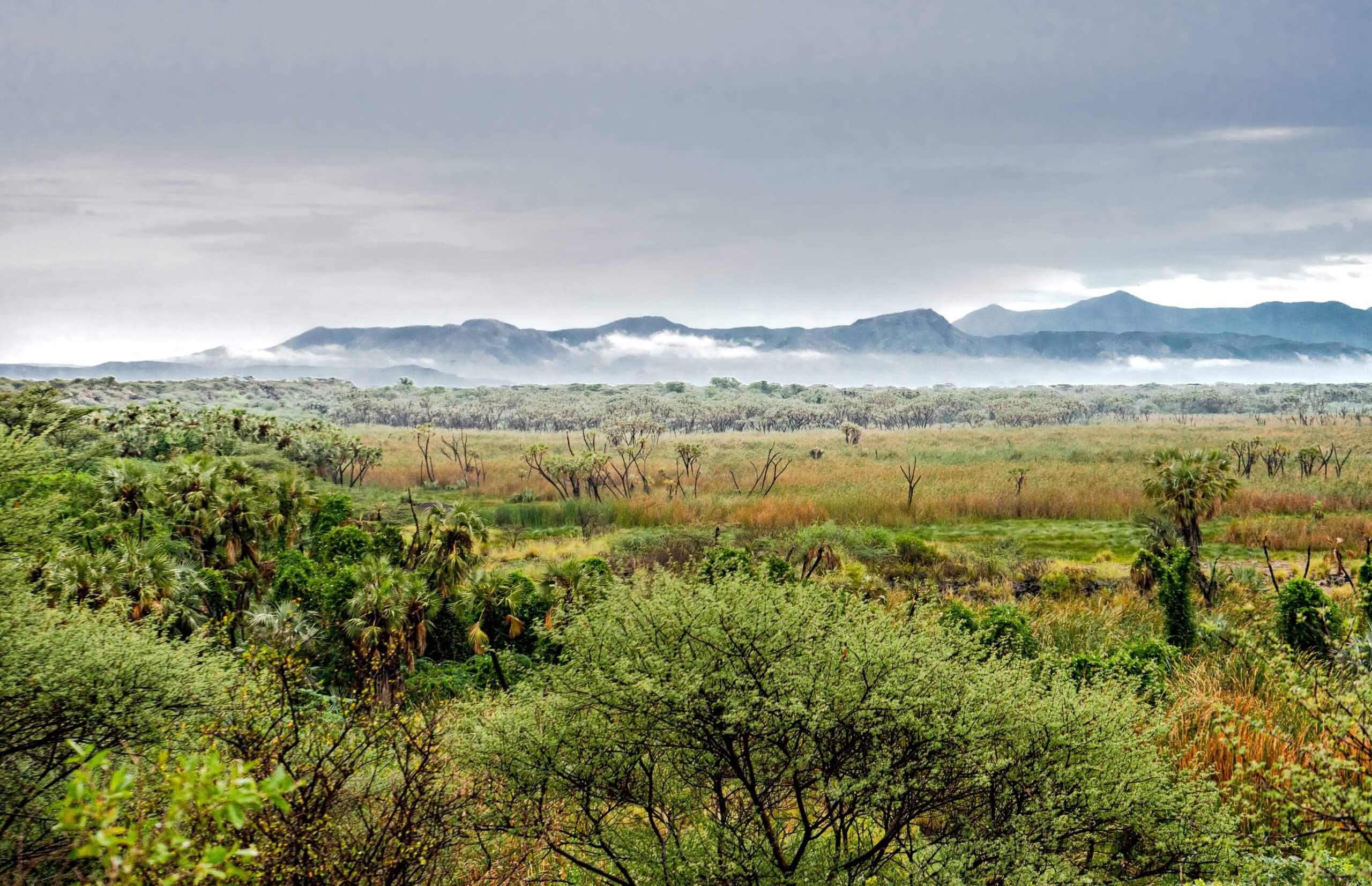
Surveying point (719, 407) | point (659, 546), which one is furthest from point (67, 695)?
point (719, 407)

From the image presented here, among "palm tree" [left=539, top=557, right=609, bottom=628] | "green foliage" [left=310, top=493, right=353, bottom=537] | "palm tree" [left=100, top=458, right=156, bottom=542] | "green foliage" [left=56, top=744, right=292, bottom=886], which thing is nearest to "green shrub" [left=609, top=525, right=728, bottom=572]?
"palm tree" [left=539, top=557, right=609, bottom=628]

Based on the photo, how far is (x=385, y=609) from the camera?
54.5 ft

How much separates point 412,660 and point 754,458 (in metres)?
53.8

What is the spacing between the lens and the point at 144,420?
49.8 m

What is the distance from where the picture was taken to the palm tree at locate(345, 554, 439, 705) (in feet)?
53.1

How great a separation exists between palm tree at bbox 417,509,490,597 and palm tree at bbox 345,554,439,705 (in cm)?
197

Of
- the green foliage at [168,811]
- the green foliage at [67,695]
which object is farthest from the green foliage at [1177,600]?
the green foliage at [168,811]

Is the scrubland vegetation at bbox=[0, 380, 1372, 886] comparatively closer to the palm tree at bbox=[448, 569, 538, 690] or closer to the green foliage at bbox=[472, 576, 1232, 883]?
the green foliage at bbox=[472, 576, 1232, 883]

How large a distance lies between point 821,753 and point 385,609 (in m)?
13.0

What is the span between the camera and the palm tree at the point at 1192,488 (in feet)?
85.7

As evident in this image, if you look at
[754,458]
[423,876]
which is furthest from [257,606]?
[754,458]

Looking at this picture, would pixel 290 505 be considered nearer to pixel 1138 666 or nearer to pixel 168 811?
pixel 1138 666

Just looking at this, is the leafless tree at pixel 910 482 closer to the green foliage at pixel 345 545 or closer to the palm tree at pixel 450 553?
the palm tree at pixel 450 553

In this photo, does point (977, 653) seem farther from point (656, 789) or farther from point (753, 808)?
point (656, 789)
